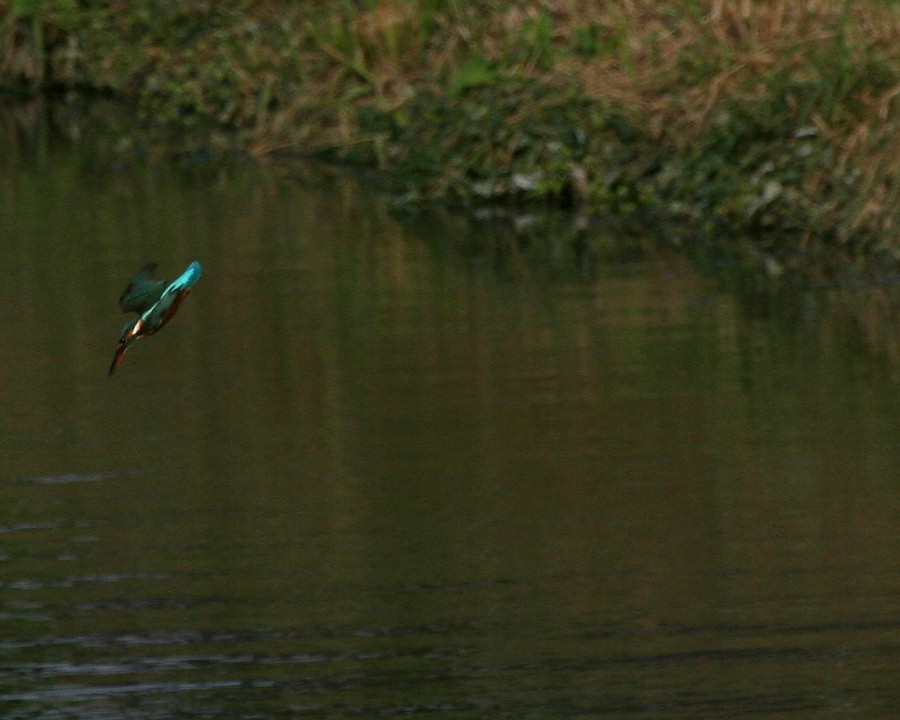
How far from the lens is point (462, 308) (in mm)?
8547

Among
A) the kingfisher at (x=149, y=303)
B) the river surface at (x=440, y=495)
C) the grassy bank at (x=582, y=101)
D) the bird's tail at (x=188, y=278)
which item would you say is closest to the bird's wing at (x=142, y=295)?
the kingfisher at (x=149, y=303)

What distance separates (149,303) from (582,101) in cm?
642

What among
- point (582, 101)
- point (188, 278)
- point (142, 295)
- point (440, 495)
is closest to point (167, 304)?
point (142, 295)

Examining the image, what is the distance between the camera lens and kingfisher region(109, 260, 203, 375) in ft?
14.9

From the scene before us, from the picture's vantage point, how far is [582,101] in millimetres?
10969

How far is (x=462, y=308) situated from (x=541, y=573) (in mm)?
3082

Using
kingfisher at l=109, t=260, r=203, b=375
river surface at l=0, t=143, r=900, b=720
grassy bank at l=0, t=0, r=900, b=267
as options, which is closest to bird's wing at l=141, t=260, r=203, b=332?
kingfisher at l=109, t=260, r=203, b=375

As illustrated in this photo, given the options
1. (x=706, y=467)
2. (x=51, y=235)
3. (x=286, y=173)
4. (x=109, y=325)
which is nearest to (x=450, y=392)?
(x=706, y=467)

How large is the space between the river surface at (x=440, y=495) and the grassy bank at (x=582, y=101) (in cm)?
88

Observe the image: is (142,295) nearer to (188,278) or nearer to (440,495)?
(188,278)

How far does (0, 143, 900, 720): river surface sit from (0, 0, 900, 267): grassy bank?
34.7 inches

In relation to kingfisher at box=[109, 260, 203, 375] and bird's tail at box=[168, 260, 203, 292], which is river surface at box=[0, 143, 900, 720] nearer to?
kingfisher at box=[109, 260, 203, 375]

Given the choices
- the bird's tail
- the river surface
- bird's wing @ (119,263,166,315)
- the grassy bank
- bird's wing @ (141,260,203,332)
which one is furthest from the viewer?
the grassy bank

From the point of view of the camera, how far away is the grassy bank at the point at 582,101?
9.89 meters
